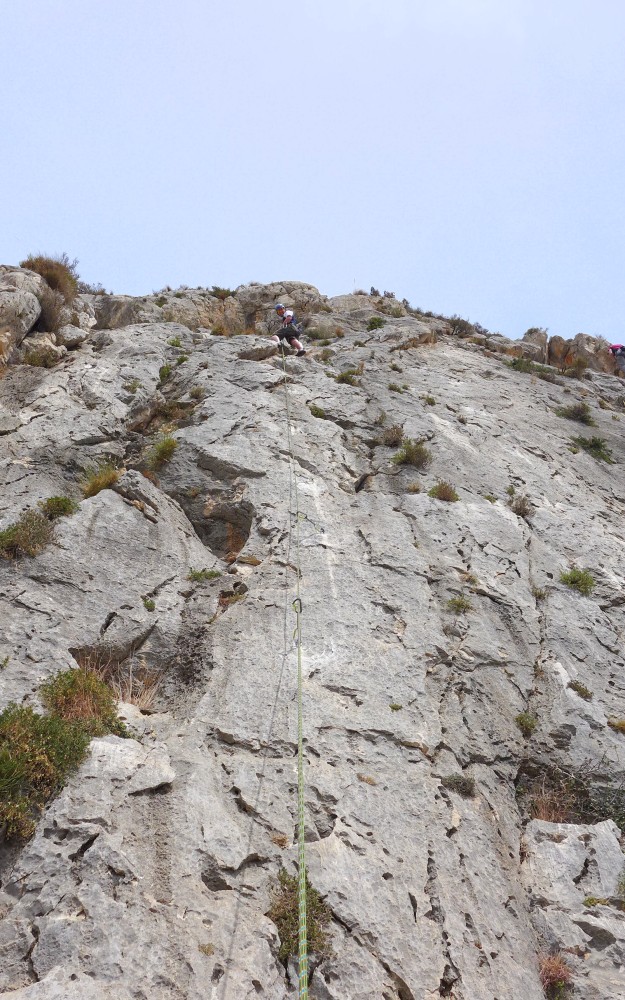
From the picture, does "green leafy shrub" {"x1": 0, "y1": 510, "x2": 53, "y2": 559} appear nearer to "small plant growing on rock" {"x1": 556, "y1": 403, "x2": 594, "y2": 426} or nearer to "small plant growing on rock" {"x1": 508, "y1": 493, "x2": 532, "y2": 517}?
"small plant growing on rock" {"x1": 508, "y1": 493, "x2": 532, "y2": 517}

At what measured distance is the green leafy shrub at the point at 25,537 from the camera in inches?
374

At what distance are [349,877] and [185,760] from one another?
7.06ft

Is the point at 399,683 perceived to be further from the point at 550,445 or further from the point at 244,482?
the point at 550,445

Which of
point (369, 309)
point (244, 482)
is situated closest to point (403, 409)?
point (244, 482)

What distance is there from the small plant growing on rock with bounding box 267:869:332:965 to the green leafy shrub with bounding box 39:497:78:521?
6.34 meters

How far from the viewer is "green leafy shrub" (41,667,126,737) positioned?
7656mm

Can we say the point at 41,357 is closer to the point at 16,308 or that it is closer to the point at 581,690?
the point at 16,308

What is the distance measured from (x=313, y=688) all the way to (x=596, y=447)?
12670 mm

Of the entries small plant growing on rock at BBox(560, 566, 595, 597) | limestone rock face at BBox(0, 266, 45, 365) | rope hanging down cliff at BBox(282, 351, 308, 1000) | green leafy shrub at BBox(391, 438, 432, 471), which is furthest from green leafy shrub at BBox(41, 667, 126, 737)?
limestone rock face at BBox(0, 266, 45, 365)

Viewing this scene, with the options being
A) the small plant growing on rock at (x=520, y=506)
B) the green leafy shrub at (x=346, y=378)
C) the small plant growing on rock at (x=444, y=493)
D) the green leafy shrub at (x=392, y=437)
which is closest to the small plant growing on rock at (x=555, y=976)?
the small plant growing on rock at (x=444, y=493)

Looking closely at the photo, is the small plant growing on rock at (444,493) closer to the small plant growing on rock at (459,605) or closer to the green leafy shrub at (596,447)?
the small plant growing on rock at (459,605)

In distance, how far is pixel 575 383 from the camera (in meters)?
23.1

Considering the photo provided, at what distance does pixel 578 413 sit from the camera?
65.3ft

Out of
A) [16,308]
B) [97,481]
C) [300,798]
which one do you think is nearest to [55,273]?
[16,308]
